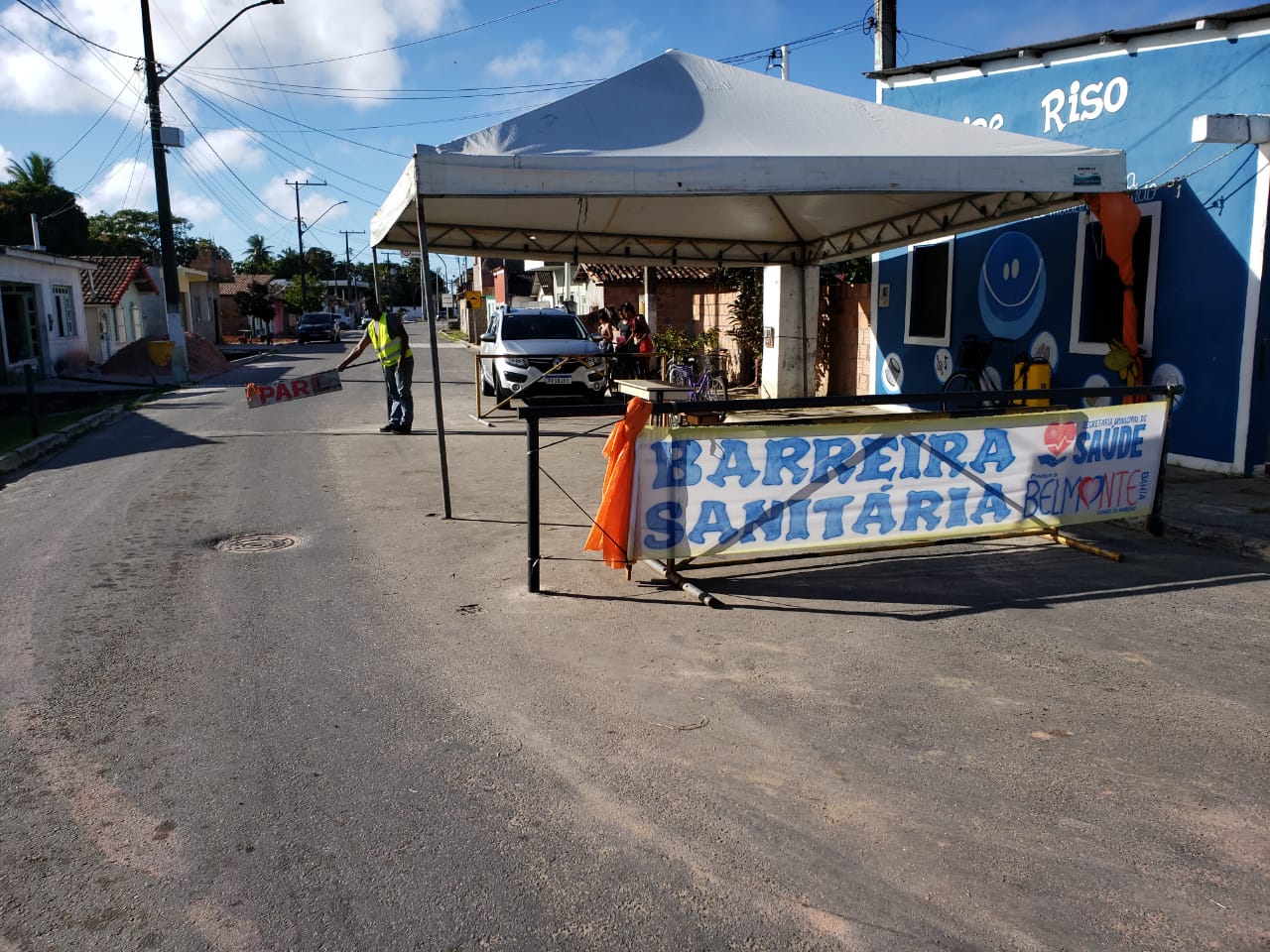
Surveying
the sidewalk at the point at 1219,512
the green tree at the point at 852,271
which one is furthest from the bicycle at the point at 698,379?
the sidewalk at the point at 1219,512

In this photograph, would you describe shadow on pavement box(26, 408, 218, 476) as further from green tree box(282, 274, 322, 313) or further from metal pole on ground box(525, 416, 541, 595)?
green tree box(282, 274, 322, 313)

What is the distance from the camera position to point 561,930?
9.36 feet

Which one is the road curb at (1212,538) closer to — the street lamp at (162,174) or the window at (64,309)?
the street lamp at (162,174)

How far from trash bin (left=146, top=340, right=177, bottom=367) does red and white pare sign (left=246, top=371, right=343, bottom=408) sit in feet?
71.4

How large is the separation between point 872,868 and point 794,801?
476 mm

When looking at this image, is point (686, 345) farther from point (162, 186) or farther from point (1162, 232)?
point (162, 186)

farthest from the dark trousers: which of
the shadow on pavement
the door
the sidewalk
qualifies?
the door

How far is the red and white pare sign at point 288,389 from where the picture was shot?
865 centimetres

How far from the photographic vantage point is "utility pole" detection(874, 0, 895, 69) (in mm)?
16703

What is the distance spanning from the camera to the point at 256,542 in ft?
24.9

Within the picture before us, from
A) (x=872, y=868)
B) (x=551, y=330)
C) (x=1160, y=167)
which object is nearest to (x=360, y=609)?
(x=872, y=868)

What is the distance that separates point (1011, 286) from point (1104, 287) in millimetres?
1486

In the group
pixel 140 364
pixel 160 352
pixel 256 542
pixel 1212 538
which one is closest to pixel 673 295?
pixel 160 352

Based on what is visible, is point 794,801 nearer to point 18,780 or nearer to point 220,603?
point 18,780
